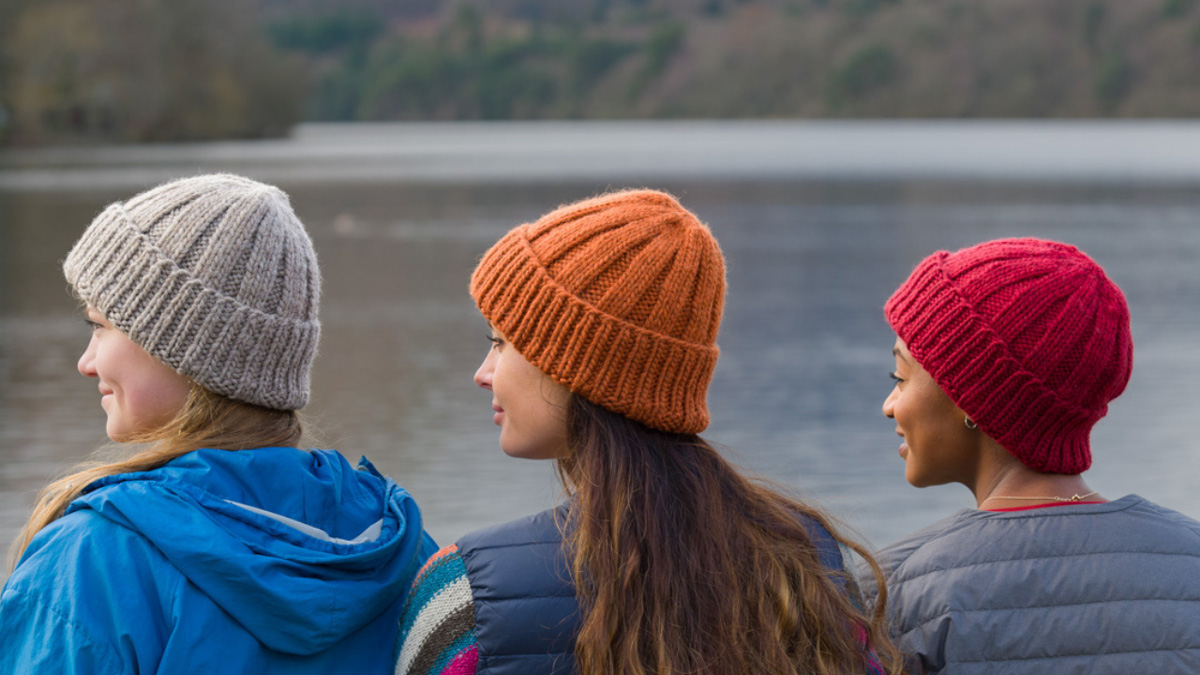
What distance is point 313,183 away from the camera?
3781 centimetres

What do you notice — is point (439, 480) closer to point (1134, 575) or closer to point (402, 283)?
point (1134, 575)

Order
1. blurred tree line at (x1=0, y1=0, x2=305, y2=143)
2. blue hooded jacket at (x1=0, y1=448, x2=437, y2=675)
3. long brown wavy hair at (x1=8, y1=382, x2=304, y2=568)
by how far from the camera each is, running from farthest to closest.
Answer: blurred tree line at (x1=0, y1=0, x2=305, y2=143), long brown wavy hair at (x1=8, y1=382, x2=304, y2=568), blue hooded jacket at (x1=0, y1=448, x2=437, y2=675)

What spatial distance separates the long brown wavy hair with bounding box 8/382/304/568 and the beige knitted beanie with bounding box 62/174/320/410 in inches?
1.0

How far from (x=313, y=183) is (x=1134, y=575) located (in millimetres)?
37171

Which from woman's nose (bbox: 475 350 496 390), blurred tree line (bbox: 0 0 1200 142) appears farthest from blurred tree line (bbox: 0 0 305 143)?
woman's nose (bbox: 475 350 496 390)

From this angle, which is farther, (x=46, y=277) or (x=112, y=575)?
(x=46, y=277)

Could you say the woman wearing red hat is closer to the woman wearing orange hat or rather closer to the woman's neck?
the woman's neck

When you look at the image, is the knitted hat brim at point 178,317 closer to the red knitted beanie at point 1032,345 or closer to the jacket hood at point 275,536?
the jacket hood at point 275,536

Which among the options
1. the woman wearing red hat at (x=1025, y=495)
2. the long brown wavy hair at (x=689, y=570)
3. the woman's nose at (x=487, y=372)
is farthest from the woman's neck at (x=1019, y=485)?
the woman's nose at (x=487, y=372)

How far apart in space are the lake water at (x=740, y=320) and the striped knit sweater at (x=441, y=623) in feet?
1.66

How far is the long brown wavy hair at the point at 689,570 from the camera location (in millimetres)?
1656

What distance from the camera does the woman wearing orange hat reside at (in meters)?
1.64

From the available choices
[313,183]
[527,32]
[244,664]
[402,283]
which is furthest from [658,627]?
[527,32]

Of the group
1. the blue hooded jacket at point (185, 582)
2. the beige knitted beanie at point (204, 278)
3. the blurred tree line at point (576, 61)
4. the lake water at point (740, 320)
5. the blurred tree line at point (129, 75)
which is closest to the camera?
the blue hooded jacket at point (185, 582)
